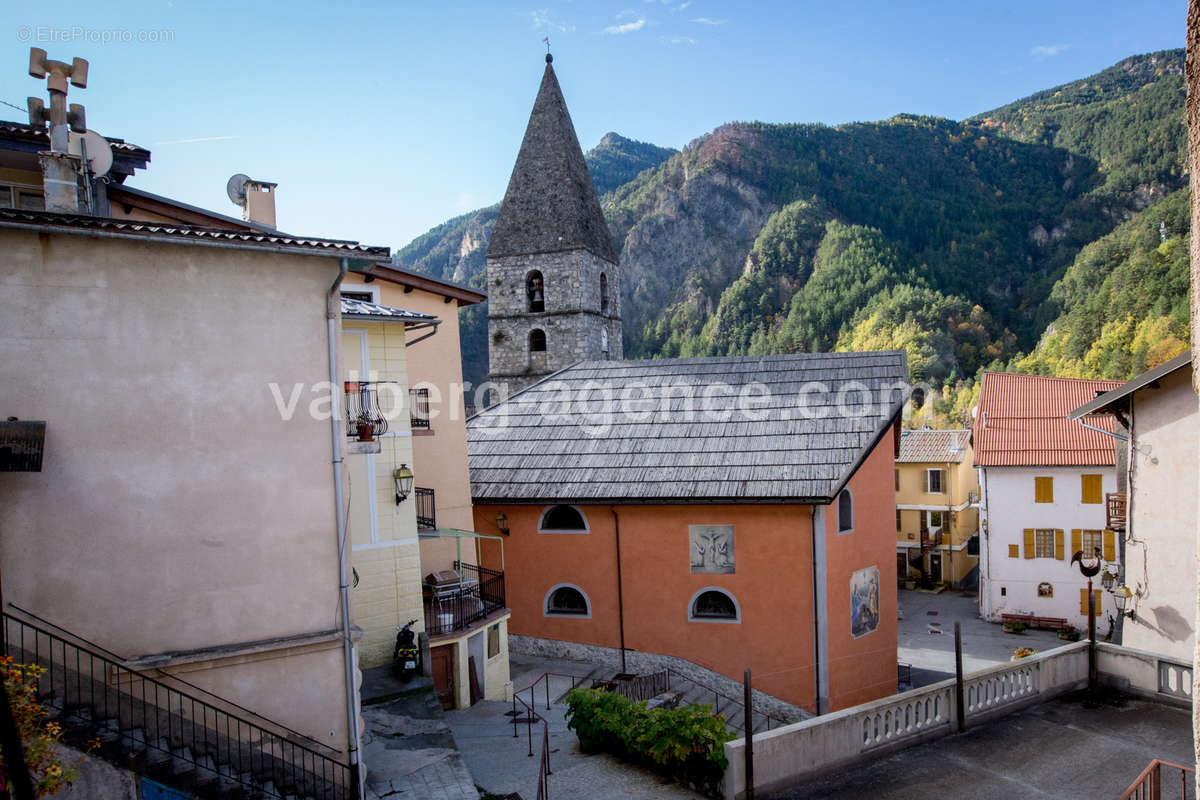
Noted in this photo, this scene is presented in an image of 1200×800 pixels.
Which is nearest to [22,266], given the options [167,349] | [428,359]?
[167,349]

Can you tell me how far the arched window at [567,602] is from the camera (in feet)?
58.6

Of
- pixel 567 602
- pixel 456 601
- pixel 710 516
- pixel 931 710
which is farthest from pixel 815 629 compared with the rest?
pixel 456 601

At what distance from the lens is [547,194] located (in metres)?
31.4

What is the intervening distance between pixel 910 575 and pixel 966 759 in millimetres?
29458

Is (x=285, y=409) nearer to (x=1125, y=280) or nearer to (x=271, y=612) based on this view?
(x=271, y=612)

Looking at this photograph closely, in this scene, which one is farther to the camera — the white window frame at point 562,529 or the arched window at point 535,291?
the arched window at point 535,291

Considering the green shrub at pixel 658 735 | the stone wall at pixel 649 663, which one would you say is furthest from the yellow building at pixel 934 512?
the green shrub at pixel 658 735

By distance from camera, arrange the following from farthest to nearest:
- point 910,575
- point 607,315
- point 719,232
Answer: point 719,232
point 910,575
point 607,315

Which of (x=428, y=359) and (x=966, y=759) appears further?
(x=428, y=359)

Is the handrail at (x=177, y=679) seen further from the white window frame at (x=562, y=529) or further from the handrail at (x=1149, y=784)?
the white window frame at (x=562, y=529)

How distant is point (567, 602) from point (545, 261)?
54.1ft

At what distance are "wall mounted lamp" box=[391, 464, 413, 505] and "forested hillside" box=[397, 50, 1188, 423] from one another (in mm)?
60816

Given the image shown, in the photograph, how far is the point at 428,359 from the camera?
1756 centimetres

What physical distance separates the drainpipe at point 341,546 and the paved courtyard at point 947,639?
51.4ft
